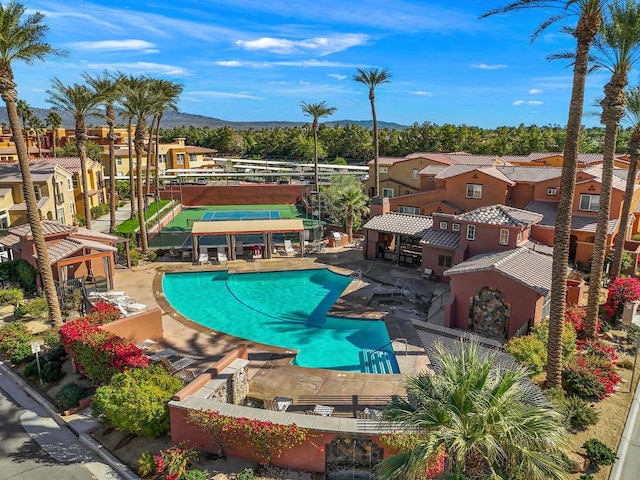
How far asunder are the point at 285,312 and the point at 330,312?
2.67 m

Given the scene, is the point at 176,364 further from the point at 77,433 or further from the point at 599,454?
the point at 599,454

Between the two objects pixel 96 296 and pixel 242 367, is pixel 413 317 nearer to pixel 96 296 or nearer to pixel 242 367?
pixel 242 367

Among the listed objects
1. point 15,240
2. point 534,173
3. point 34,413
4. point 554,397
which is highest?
point 534,173

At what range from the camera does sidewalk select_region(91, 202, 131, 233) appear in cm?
4397

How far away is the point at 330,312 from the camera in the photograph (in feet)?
83.9

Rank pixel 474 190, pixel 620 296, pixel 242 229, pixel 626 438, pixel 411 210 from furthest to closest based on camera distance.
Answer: pixel 411 210 → pixel 474 190 → pixel 242 229 → pixel 620 296 → pixel 626 438

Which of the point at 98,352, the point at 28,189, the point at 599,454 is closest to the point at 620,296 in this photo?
the point at 599,454

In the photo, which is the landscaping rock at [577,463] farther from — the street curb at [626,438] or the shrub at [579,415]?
the shrub at [579,415]

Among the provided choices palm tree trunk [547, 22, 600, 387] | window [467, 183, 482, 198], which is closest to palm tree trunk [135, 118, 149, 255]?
window [467, 183, 482, 198]

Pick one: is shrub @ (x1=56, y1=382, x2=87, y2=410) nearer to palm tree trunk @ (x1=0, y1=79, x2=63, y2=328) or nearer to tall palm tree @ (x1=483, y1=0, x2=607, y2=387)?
palm tree trunk @ (x1=0, y1=79, x2=63, y2=328)

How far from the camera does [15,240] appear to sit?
1117 inches

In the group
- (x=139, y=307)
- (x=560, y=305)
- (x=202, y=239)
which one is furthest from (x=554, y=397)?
(x=202, y=239)

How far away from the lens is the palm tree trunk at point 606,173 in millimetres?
18094

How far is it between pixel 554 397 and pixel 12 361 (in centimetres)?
2117
